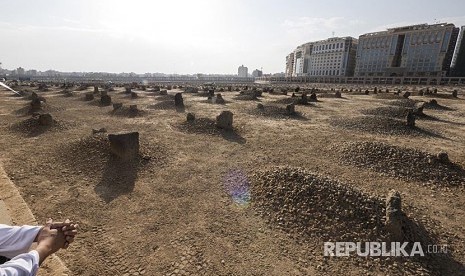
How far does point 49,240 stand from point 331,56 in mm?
158950

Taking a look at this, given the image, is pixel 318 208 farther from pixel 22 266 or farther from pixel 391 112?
pixel 391 112

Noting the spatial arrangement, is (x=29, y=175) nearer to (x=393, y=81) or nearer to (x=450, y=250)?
(x=450, y=250)

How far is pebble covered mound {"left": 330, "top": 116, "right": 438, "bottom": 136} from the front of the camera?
15805 millimetres

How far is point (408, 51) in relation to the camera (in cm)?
10950

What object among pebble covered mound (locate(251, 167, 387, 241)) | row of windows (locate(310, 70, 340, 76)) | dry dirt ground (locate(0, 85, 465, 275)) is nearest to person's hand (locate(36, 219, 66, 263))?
dry dirt ground (locate(0, 85, 465, 275))

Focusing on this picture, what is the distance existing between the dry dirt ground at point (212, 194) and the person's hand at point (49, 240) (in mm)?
2725

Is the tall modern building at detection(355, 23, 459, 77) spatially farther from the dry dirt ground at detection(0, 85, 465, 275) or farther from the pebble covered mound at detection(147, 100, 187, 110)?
the pebble covered mound at detection(147, 100, 187, 110)

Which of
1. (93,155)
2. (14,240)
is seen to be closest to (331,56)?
(93,155)

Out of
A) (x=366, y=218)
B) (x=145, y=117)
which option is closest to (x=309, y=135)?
(x=366, y=218)

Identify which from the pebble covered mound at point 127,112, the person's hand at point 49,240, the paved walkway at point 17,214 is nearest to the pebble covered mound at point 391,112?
the pebble covered mound at point 127,112

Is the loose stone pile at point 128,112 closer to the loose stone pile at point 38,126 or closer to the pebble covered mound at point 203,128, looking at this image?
the loose stone pile at point 38,126

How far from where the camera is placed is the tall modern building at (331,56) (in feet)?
451

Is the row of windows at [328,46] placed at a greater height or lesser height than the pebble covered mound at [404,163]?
greater

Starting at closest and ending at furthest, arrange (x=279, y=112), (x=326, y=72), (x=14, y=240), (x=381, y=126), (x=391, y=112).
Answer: (x=14, y=240)
(x=381, y=126)
(x=391, y=112)
(x=279, y=112)
(x=326, y=72)
